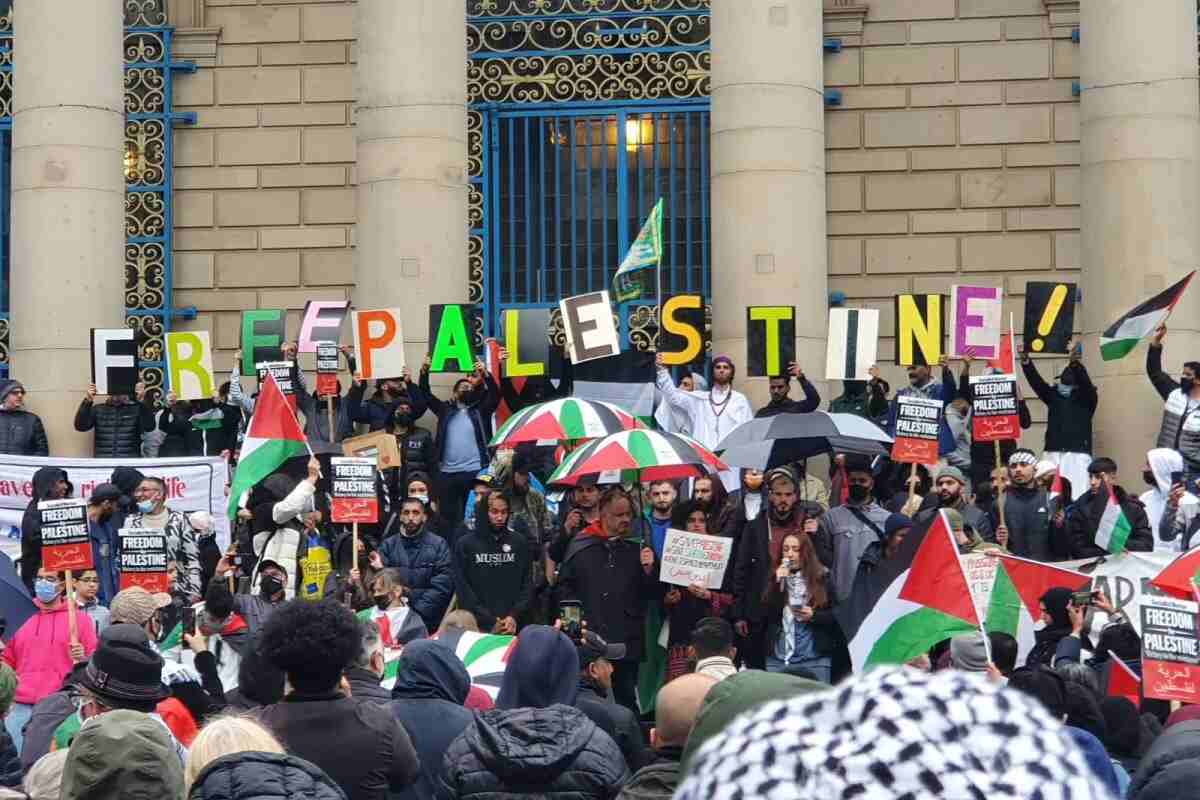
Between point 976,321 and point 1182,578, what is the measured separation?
6.65 meters

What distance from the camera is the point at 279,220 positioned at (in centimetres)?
2358

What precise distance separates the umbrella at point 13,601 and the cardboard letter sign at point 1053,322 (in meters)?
7.44

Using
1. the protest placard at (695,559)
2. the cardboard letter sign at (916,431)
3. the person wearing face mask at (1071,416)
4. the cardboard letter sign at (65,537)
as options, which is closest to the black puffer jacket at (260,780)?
the cardboard letter sign at (65,537)

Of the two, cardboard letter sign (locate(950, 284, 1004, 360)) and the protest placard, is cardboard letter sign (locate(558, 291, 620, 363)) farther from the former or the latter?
the protest placard

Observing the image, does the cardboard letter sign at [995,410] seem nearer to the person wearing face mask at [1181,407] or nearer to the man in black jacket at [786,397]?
the person wearing face mask at [1181,407]

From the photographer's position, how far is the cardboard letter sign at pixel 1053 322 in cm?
1675

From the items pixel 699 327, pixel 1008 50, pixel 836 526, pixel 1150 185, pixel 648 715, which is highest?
pixel 1008 50

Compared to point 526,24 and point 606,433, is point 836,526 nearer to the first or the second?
point 606,433

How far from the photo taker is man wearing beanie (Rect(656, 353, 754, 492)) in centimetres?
1714

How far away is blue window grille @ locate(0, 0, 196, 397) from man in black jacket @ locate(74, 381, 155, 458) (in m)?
4.30

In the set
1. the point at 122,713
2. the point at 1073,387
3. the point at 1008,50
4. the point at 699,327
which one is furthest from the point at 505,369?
the point at 122,713

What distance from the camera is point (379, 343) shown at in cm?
1769

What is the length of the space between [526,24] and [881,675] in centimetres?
2129

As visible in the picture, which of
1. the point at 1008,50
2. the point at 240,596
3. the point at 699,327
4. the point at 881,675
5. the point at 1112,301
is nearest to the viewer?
the point at 881,675
